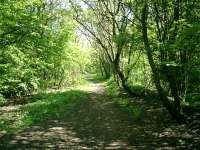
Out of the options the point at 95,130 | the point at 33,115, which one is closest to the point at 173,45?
the point at 95,130

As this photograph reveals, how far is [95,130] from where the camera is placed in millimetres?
15898

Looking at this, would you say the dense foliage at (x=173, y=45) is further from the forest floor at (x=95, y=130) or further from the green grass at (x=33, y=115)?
the green grass at (x=33, y=115)

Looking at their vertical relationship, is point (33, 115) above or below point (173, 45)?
below

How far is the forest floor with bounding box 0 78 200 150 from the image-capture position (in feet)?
42.9

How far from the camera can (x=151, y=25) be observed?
20.3m

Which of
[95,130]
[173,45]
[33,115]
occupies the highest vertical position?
[173,45]

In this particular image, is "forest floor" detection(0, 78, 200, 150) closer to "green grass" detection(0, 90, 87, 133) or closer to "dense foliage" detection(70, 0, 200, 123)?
"green grass" detection(0, 90, 87, 133)

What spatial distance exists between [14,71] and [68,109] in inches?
183

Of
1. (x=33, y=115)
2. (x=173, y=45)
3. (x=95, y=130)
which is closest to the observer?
(x=173, y=45)

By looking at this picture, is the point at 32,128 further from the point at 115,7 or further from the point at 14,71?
the point at 115,7

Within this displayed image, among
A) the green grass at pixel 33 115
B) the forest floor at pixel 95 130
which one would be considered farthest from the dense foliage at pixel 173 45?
the green grass at pixel 33 115

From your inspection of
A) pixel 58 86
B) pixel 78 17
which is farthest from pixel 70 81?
pixel 78 17

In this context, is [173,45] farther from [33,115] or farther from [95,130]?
[33,115]

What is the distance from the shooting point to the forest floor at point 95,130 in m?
13.1
